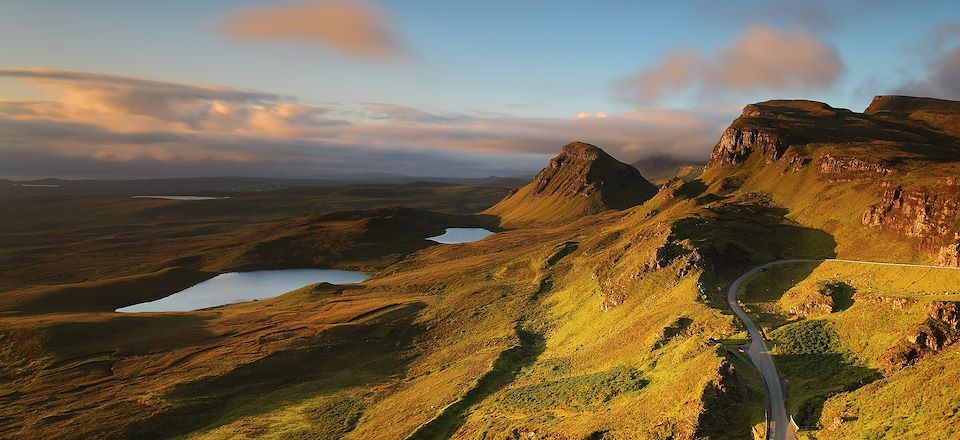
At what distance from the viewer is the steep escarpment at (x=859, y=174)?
7981 centimetres

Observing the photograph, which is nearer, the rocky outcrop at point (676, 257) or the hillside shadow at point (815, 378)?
the hillside shadow at point (815, 378)

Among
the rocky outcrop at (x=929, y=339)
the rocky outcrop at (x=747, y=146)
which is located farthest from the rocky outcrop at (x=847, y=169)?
the rocky outcrop at (x=929, y=339)

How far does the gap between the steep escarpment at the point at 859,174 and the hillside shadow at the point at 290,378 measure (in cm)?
8939

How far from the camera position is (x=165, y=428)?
70.8 metres

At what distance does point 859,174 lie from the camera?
121625mm

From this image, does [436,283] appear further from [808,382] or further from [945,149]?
[945,149]

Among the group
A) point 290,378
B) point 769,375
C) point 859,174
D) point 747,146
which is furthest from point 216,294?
point 747,146

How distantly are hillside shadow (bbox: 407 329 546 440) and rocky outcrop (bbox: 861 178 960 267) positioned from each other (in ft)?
195

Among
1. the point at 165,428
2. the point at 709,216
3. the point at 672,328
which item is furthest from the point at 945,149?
the point at 165,428

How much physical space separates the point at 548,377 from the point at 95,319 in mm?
116355

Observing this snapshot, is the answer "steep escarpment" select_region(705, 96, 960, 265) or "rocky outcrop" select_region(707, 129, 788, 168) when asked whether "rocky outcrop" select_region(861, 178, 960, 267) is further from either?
"rocky outcrop" select_region(707, 129, 788, 168)

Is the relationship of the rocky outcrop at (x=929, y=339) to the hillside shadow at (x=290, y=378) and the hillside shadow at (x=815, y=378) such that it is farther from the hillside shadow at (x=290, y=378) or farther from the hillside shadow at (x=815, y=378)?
the hillside shadow at (x=290, y=378)

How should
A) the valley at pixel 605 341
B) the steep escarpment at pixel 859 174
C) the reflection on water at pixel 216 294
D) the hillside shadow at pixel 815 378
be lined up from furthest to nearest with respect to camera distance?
the reflection on water at pixel 216 294 → the steep escarpment at pixel 859 174 → the valley at pixel 605 341 → the hillside shadow at pixel 815 378

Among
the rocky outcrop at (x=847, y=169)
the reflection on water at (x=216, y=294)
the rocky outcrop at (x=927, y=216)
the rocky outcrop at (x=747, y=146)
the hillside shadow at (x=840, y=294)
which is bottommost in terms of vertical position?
the reflection on water at (x=216, y=294)
